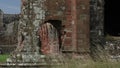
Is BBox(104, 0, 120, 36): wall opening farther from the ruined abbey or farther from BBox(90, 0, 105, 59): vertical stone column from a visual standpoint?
the ruined abbey

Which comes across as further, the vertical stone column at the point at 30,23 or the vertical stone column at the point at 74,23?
the vertical stone column at the point at 30,23

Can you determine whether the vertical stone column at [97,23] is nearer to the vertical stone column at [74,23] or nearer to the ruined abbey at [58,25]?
the ruined abbey at [58,25]

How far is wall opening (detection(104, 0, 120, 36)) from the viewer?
711 inches

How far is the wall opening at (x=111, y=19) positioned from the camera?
18062 millimetres

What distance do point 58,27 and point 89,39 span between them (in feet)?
3.64

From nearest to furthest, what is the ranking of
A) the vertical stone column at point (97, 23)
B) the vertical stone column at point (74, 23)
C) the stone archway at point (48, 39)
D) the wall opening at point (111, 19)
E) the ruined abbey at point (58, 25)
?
the vertical stone column at point (74, 23) → the ruined abbey at point (58, 25) → the stone archway at point (48, 39) → the vertical stone column at point (97, 23) → the wall opening at point (111, 19)

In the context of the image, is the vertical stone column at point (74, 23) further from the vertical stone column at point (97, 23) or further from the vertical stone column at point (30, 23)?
the vertical stone column at point (30, 23)

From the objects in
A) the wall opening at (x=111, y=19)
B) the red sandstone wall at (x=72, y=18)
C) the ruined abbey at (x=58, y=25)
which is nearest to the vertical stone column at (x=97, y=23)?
the ruined abbey at (x=58, y=25)

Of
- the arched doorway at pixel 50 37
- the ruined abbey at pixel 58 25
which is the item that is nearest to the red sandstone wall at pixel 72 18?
the ruined abbey at pixel 58 25

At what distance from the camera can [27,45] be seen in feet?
Answer: 56.3

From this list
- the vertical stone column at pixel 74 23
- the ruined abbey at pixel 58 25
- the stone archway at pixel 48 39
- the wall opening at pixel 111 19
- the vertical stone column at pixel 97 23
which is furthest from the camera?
the wall opening at pixel 111 19

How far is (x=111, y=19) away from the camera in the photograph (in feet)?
59.8

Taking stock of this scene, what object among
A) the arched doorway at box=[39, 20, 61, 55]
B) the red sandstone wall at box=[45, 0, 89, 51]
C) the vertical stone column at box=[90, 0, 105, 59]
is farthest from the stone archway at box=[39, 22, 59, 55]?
the vertical stone column at box=[90, 0, 105, 59]

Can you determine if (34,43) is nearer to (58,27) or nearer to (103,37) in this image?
(58,27)
